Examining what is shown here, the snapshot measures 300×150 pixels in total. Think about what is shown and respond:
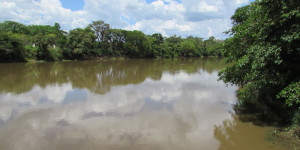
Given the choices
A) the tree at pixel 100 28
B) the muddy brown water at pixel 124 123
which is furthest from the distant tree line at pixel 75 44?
the muddy brown water at pixel 124 123

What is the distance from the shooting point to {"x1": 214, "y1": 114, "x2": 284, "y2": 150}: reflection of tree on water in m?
6.06

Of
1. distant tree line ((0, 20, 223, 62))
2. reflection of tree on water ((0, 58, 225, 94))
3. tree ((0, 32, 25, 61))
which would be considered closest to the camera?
reflection of tree on water ((0, 58, 225, 94))

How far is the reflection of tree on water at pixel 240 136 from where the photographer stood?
19.9 feet

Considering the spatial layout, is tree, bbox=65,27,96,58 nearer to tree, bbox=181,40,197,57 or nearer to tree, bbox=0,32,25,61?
tree, bbox=0,32,25,61

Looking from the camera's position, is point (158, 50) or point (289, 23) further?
point (158, 50)

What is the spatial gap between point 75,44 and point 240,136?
147 ft

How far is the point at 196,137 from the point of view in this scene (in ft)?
22.5

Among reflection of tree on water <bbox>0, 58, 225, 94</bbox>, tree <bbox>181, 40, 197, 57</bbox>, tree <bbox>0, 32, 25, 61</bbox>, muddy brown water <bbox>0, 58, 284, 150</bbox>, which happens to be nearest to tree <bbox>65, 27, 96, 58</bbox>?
tree <bbox>0, 32, 25, 61</bbox>

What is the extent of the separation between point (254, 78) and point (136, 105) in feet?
20.0

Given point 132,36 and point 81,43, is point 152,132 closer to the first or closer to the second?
point 81,43

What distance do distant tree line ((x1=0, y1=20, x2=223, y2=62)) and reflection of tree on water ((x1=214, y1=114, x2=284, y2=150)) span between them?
2588cm

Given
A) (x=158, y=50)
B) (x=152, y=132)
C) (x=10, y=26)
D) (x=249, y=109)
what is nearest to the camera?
(x=152, y=132)

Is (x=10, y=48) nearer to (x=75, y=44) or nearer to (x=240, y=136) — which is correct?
(x=75, y=44)

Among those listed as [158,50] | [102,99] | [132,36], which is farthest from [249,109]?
[158,50]
